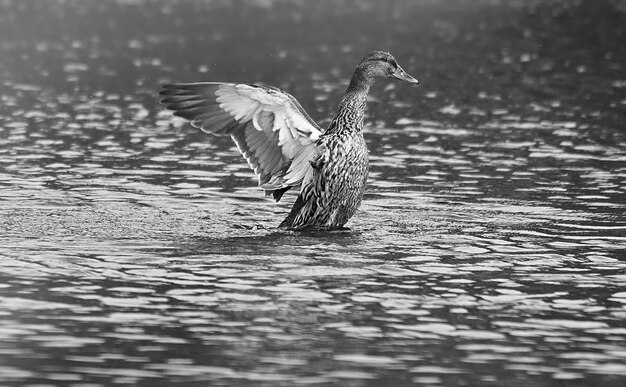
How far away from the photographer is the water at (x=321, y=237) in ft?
26.4

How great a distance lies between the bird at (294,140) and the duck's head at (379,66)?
136 millimetres

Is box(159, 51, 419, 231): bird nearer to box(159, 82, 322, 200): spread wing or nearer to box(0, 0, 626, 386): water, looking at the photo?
box(159, 82, 322, 200): spread wing

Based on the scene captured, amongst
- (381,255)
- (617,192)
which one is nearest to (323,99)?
(617,192)

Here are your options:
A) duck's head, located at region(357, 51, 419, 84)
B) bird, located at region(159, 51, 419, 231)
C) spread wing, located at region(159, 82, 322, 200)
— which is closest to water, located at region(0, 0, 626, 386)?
bird, located at region(159, 51, 419, 231)

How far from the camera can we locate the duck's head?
42.5ft

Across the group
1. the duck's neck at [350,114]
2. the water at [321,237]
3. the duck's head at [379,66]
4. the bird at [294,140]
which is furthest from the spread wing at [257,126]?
the duck's head at [379,66]

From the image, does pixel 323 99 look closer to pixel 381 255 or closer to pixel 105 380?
pixel 381 255

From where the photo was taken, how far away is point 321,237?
1216cm

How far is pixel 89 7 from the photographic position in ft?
117

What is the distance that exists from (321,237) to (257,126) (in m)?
1.29

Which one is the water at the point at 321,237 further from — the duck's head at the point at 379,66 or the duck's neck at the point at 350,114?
the duck's head at the point at 379,66

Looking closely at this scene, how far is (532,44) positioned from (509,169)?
1340cm

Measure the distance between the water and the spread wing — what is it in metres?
Result: 0.59

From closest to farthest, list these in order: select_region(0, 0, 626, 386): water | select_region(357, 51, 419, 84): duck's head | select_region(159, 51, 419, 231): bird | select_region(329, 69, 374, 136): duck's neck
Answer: select_region(0, 0, 626, 386): water, select_region(159, 51, 419, 231): bird, select_region(329, 69, 374, 136): duck's neck, select_region(357, 51, 419, 84): duck's head
